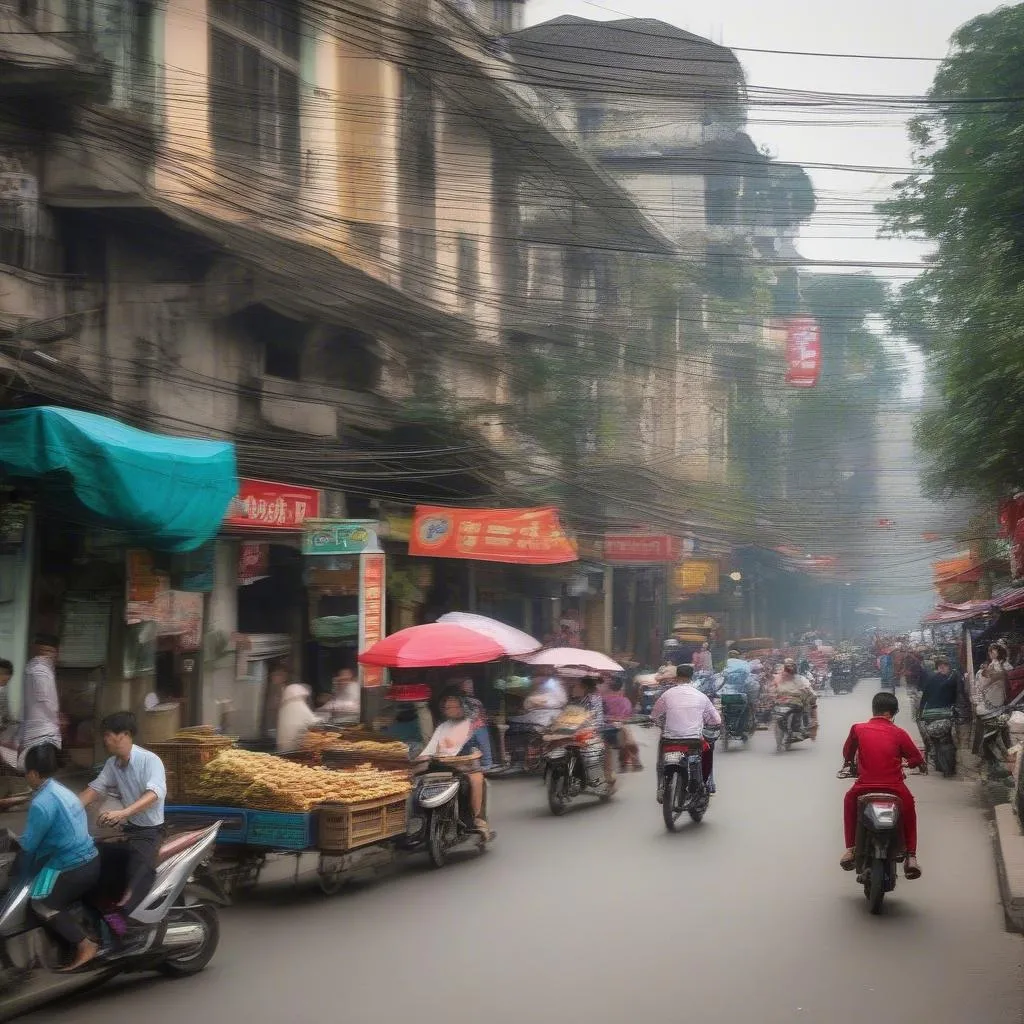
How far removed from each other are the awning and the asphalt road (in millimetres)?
3683

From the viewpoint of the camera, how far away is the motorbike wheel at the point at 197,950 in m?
7.16

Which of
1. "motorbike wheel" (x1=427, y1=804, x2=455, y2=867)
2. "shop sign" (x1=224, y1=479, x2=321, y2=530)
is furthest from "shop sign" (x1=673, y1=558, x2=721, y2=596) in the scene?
"motorbike wheel" (x1=427, y1=804, x2=455, y2=867)

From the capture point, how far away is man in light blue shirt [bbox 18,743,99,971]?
6250mm

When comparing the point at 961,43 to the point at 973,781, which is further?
the point at 961,43

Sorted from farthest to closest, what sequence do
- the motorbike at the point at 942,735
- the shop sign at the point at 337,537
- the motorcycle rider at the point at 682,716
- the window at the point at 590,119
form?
the window at the point at 590,119
the motorbike at the point at 942,735
the shop sign at the point at 337,537
the motorcycle rider at the point at 682,716

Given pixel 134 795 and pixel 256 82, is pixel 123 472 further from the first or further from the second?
pixel 256 82

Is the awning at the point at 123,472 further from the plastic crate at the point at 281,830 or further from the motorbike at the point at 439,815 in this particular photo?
the plastic crate at the point at 281,830

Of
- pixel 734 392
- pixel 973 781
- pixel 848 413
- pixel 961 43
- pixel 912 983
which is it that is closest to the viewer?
pixel 912 983

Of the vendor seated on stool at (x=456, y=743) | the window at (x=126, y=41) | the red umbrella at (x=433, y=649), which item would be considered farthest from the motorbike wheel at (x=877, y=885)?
the window at (x=126, y=41)

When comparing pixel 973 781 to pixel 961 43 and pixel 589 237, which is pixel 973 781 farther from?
pixel 589 237

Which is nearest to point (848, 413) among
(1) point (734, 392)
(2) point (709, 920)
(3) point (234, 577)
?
(1) point (734, 392)

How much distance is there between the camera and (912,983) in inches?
279

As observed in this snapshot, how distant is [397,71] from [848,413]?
40.0m

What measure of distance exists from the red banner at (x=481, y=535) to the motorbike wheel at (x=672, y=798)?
7.97 metres
